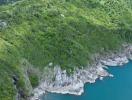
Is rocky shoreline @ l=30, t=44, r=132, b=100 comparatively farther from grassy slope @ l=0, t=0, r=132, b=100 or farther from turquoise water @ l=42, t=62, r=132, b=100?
grassy slope @ l=0, t=0, r=132, b=100

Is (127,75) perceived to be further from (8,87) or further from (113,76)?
(8,87)

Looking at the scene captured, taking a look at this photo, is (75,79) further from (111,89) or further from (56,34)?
(56,34)

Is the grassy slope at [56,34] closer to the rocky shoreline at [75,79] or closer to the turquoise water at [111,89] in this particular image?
the rocky shoreline at [75,79]

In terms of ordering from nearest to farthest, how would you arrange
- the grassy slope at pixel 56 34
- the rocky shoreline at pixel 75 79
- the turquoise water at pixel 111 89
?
the grassy slope at pixel 56 34
the turquoise water at pixel 111 89
the rocky shoreline at pixel 75 79

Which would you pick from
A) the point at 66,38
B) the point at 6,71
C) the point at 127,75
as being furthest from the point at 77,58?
the point at 6,71

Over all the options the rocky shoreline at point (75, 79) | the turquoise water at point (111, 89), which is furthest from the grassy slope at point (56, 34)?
the turquoise water at point (111, 89)

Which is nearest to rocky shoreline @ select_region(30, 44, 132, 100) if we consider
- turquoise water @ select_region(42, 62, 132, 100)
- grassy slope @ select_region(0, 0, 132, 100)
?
turquoise water @ select_region(42, 62, 132, 100)
